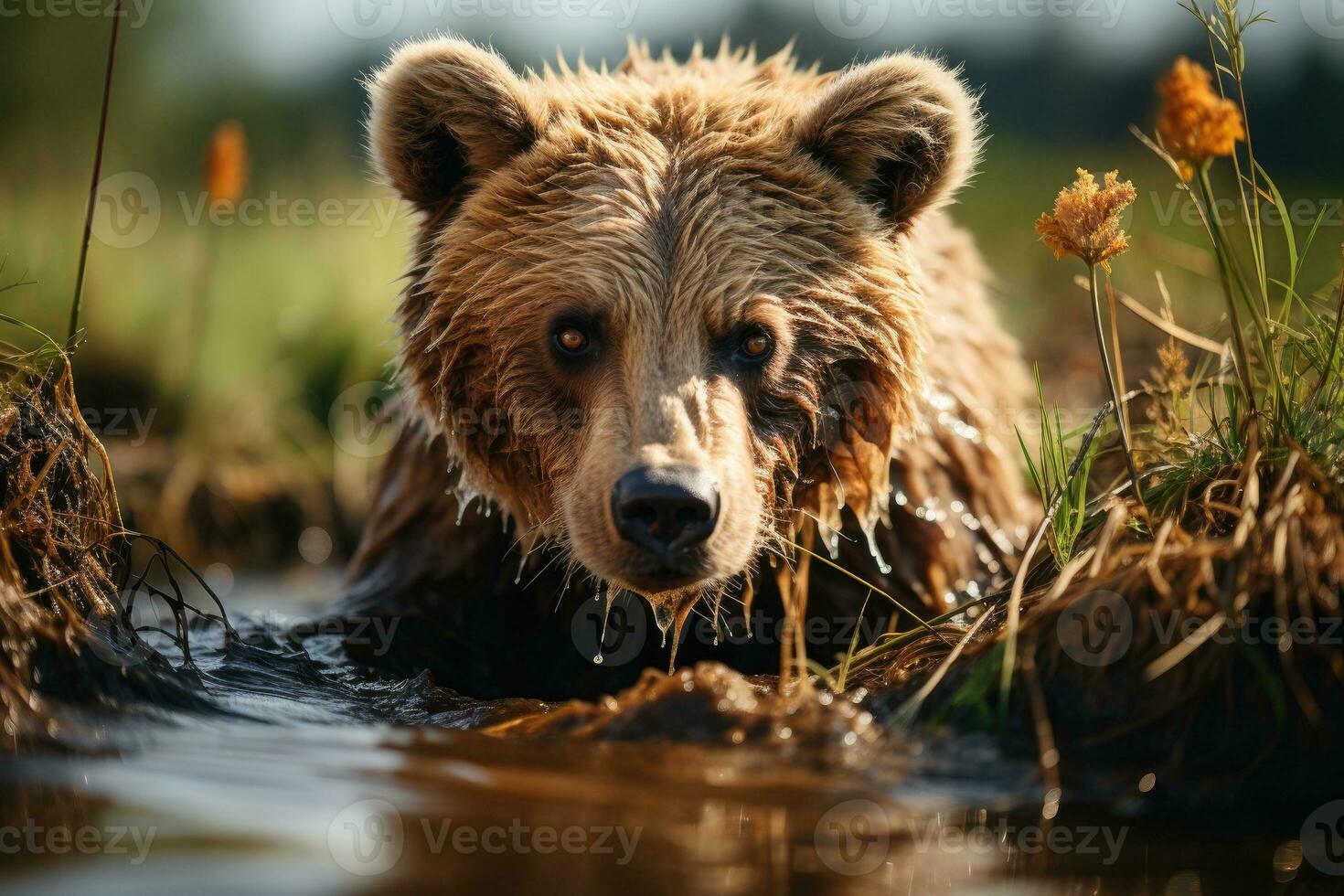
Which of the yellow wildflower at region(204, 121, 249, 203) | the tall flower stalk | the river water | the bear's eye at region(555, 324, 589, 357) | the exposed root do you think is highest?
the yellow wildflower at region(204, 121, 249, 203)

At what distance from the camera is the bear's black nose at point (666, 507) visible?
3371mm

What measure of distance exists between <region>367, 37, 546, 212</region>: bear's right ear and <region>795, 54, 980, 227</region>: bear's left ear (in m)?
0.93

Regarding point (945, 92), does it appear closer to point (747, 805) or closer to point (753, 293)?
point (753, 293)

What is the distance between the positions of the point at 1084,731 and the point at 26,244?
6.74m

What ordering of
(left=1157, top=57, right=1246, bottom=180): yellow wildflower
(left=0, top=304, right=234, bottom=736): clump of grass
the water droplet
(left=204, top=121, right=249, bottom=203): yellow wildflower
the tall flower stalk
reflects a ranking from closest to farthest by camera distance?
1. (left=0, top=304, right=234, bottom=736): clump of grass
2. (left=1157, top=57, right=1246, bottom=180): yellow wildflower
3. the tall flower stalk
4. the water droplet
5. (left=204, top=121, right=249, bottom=203): yellow wildflower

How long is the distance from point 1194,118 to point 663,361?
1538mm

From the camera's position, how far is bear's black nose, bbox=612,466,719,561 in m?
3.37

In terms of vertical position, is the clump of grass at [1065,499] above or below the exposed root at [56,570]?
above

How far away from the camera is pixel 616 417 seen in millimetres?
3779

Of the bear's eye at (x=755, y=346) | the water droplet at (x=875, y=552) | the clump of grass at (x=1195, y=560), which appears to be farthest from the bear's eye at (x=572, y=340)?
the clump of grass at (x=1195, y=560)

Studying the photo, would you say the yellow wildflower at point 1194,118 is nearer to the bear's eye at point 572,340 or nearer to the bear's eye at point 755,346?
the bear's eye at point 755,346

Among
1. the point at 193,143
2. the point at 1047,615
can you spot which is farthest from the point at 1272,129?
the point at 1047,615

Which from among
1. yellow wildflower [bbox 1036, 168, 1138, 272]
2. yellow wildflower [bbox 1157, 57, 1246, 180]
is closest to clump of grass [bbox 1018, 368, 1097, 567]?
yellow wildflower [bbox 1036, 168, 1138, 272]

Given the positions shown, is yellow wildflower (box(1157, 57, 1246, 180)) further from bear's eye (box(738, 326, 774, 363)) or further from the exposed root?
the exposed root
